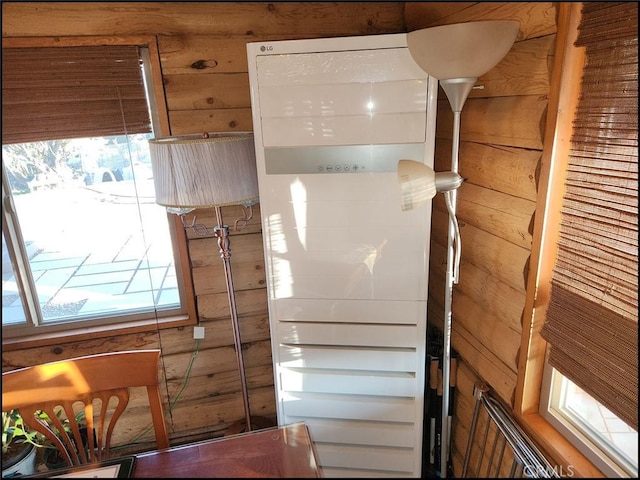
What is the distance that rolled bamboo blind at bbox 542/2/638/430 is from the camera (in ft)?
3.05

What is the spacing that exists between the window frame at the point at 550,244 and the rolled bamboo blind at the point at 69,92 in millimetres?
1468

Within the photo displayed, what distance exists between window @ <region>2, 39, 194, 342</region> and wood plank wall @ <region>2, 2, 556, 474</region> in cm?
9

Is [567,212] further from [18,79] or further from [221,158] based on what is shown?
[18,79]

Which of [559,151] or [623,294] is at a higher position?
[559,151]

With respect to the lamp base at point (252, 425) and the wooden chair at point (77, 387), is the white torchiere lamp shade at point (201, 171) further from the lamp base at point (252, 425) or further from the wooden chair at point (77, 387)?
the lamp base at point (252, 425)

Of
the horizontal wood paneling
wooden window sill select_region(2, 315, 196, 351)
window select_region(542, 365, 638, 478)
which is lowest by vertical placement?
wooden window sill select_region(2, 315, 196, 351)

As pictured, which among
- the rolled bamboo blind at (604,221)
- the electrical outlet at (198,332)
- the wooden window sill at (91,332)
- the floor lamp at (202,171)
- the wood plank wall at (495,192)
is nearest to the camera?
the rolled bamboo blind at (604,221)

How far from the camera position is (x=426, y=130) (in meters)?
1.34

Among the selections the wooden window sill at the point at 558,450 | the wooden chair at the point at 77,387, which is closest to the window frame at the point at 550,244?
the wooden window sill at the point at 558,450

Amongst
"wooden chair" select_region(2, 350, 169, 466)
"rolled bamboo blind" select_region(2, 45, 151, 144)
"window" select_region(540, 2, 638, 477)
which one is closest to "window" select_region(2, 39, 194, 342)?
"rolled bamboo blind" select_region(2, 45, 151, 144)

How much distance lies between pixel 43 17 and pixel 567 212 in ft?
6.12

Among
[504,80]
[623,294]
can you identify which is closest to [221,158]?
[504,80]

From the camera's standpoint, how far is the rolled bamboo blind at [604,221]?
0.93 meters

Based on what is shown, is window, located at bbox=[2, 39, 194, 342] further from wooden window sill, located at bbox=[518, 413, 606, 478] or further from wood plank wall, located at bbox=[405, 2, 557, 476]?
wooden window sill, located at bbox=[518, 413, 606, 478]
